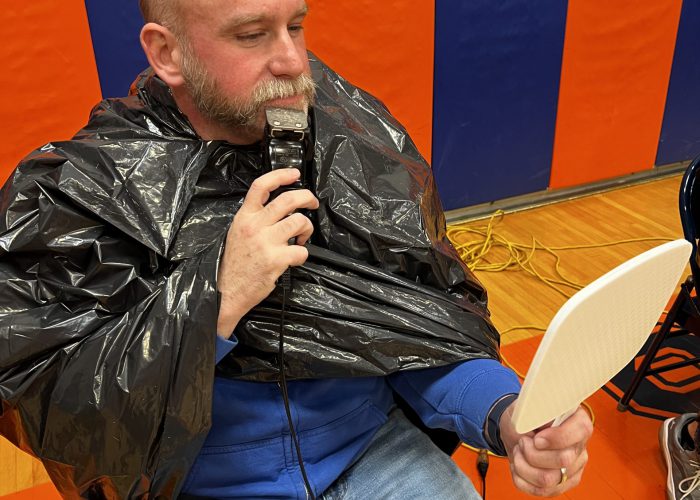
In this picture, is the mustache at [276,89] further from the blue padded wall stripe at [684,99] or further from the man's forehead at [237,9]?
the blue padded wall stripe at [684,99]

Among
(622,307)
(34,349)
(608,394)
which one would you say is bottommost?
(608,394)

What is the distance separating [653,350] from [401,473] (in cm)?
117

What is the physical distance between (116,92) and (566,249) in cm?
203

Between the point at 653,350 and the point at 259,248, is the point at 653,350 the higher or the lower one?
the lower one

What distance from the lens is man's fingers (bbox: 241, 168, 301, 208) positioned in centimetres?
97

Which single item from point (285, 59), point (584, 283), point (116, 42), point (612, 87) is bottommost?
point (584, 283)

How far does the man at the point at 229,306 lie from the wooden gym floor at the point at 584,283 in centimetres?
84

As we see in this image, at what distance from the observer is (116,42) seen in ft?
7.69

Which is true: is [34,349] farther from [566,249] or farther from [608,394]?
[566,249]

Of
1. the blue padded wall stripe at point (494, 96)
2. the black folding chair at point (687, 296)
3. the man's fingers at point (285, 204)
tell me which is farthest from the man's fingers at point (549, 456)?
the blue padded wall stripe at point (494, 96)

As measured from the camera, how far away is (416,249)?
3.96ft

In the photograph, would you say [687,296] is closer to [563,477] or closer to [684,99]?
[563,477]

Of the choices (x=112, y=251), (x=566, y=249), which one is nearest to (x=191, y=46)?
(x=112, y=251)

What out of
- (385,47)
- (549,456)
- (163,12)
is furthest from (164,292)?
(385,47)
